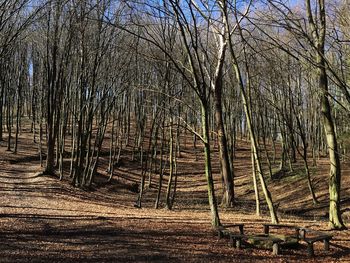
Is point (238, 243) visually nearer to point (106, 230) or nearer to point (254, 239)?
point (254, 239)

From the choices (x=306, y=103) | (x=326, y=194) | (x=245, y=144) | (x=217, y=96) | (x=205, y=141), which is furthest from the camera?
(x=245, y=144)

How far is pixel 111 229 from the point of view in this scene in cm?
1012

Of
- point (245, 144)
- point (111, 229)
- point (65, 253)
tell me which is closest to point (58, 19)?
point (111, 229)

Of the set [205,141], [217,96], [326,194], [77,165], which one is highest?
[217,96]

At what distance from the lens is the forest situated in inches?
313

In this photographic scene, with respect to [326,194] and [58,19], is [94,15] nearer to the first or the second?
[58,19]

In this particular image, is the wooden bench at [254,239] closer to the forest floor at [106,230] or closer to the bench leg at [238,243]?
the bench leg at [238,243]

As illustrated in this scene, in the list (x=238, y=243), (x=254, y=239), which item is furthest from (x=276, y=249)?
(x=238, y=243)

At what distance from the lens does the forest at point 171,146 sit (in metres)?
7.96

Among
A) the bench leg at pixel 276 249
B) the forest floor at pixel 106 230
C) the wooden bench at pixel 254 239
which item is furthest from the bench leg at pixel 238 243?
the bench leg at pixel 276 249

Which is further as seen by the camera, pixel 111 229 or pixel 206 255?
pixel 111 229

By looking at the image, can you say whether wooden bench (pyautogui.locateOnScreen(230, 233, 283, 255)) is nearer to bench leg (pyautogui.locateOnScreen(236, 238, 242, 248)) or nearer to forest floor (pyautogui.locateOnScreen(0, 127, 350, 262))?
bench leg (pyautogui.locateOnScreen(236, 238, 242, 248))

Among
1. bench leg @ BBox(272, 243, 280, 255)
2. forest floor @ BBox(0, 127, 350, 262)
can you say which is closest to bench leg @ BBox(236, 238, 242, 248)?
forest floor @ BBox(0, 127, 350, 262)

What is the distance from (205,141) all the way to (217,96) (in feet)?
26.9
